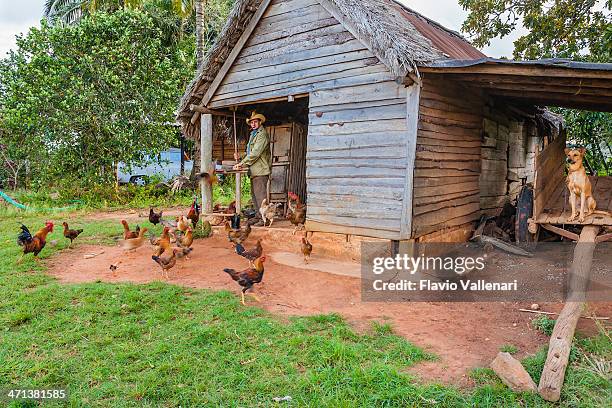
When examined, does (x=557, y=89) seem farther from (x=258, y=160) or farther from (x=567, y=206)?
(x=258, y=160)

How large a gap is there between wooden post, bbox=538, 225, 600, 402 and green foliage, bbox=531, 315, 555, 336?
25cm

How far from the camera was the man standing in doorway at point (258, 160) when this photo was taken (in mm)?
8734

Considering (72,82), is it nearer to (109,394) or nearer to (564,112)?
(109,394)

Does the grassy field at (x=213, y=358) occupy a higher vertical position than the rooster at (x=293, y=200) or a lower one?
lower

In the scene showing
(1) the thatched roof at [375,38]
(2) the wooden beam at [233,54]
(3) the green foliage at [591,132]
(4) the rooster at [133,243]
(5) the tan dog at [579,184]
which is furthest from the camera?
(3) the green foliage at [591,132]

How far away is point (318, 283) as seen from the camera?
20.3 feet

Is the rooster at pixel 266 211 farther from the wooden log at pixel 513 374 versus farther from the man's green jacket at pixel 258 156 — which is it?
the wooden log at pixel 513 374

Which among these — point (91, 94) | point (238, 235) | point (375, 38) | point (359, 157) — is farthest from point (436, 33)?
point (91, 94)

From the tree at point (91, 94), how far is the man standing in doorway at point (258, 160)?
7131 millimetres

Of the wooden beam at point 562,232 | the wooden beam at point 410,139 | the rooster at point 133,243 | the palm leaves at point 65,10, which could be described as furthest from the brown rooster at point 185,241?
the palm leaves at point 65,10

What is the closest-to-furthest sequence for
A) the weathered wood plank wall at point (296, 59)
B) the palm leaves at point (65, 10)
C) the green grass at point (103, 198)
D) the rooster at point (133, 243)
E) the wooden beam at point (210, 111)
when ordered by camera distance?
1. the weathered wood plank wall at point (296, 59)
2. the rooster at point (133, 243)
3. the wooden beam at point (210, 111)
4. the green grass at point (103, 198)
5. the palm leaves at point (65, 10)

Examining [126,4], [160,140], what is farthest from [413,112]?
[126,4]

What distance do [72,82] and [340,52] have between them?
402 inches

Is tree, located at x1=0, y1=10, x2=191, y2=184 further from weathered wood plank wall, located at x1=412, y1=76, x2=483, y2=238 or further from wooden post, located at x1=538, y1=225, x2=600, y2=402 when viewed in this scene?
wooden post, located at x1=538, y1=225, x2=600, y2=402
